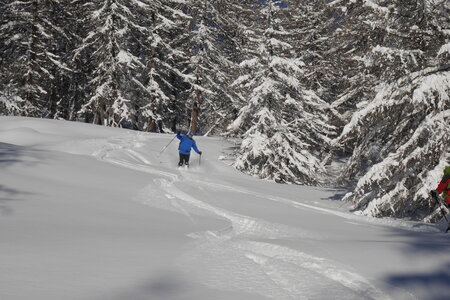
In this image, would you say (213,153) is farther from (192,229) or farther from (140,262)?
(140,262)

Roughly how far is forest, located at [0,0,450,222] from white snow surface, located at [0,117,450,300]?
279 centimetres

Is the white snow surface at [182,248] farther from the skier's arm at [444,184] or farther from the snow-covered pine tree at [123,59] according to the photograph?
the snow-covered pine tree at [123,59]

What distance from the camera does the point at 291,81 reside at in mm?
14680

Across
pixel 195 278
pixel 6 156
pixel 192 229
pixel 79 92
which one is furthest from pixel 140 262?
pixel 79 92

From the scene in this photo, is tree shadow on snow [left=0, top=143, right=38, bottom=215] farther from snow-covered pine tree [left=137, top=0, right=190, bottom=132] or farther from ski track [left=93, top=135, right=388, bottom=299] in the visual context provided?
snow-covered pine tree [left=137, top=0, right=190, bottom=132]

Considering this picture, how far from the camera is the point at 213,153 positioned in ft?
53.5

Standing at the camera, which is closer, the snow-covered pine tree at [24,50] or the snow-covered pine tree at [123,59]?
the snow-covered pine tree at [24,50]

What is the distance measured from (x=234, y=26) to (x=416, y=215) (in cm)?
1918

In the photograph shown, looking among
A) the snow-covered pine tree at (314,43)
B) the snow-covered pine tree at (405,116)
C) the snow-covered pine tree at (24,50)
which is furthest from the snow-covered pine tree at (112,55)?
the snow-covered pine tree at (405,116)

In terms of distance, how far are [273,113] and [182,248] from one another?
11.8 m

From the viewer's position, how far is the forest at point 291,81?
8.65m

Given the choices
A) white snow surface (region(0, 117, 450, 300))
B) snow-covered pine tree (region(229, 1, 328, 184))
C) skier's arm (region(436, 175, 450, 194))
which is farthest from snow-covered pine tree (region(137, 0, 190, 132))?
skier's arm (region(436, 175, 450, 194))

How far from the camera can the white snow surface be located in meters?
2.70

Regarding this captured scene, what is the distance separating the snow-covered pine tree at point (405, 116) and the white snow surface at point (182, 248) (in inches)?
76.6
